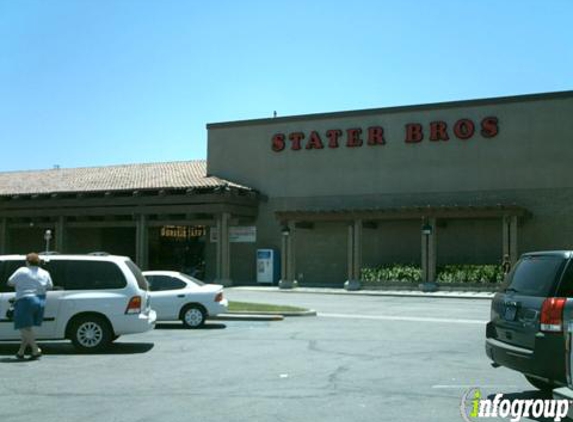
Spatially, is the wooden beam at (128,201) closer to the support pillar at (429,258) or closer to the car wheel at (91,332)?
the support pillar at (429,258)

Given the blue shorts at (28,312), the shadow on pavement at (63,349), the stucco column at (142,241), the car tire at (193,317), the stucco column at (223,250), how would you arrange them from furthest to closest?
the stucco column at (142,241) → the stucco column at (223,250) → the car tire at (193,317) → the shadow on pavement at (63,349) → the blue shorts at (28,312)

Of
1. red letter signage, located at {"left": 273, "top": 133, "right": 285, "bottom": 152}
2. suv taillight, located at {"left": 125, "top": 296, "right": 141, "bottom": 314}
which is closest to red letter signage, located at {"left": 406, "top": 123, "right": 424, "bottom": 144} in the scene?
red letter signage, located at {"left": 273, "top": 133, "right": 285, "bottom": 152}

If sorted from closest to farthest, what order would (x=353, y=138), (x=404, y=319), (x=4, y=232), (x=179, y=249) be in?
1. (x=404, y=319)
2. (x=353, y=138)
3. (x=179, y=249)
4. (x=4, y=232)

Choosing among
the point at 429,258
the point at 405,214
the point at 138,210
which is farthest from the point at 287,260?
the point at 138,210

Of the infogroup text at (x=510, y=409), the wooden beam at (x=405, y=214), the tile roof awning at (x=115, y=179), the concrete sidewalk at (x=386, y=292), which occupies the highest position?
the tile roof awning at (x=115, y=179)

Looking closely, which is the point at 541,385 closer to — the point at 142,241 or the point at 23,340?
the point at 23,340

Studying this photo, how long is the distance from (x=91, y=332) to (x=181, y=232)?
101 ft

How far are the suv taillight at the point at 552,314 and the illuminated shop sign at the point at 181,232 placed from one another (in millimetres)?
36011

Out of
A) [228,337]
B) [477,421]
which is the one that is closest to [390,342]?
[228,337]

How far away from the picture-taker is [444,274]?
113 ft

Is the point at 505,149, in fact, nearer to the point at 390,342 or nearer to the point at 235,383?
the point at 390,342

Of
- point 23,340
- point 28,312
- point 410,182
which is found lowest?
point 23,340

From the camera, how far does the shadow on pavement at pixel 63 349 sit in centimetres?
1291

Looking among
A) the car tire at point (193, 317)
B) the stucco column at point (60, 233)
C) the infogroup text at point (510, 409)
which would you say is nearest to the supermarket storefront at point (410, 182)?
the stucco column at point (60, 233)
